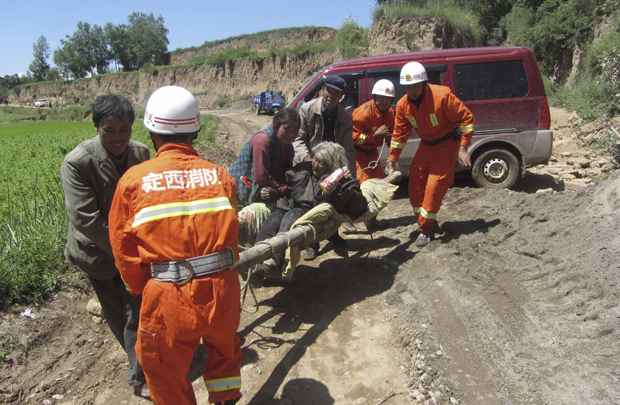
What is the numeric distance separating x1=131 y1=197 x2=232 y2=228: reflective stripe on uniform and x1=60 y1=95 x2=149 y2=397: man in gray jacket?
85cm

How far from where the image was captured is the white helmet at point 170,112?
7.46 feet

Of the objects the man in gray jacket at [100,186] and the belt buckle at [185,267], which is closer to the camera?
the belt buckle at [185,267]

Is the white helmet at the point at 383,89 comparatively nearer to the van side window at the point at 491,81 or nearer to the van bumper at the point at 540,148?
the van side window at the point at 491,81

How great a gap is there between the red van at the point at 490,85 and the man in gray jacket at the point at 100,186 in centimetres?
439

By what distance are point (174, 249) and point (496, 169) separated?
6.08 metres

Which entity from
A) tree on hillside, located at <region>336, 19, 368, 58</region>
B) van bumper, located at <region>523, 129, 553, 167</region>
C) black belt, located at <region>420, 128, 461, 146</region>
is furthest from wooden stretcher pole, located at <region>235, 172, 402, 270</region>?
tree on hillside, located at <region>336, 19, 368, 58</region>

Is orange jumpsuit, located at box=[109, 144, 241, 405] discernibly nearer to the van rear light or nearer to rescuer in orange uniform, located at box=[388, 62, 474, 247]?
rescuer in orange uniform, located at box=[388, 62, 474, 247]

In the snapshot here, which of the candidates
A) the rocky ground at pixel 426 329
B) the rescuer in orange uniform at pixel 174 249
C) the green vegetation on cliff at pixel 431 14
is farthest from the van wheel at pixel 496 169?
the green vegetation on cliff at pixel 431 14

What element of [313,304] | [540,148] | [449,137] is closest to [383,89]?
[449,137]

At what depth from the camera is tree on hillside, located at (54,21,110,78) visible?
8456cm

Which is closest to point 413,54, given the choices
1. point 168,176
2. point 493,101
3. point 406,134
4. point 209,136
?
point 493,101

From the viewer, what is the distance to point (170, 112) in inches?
89.7

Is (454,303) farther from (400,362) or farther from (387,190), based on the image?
(387,190)

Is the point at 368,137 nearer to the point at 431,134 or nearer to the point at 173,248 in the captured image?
the point at 431,134
